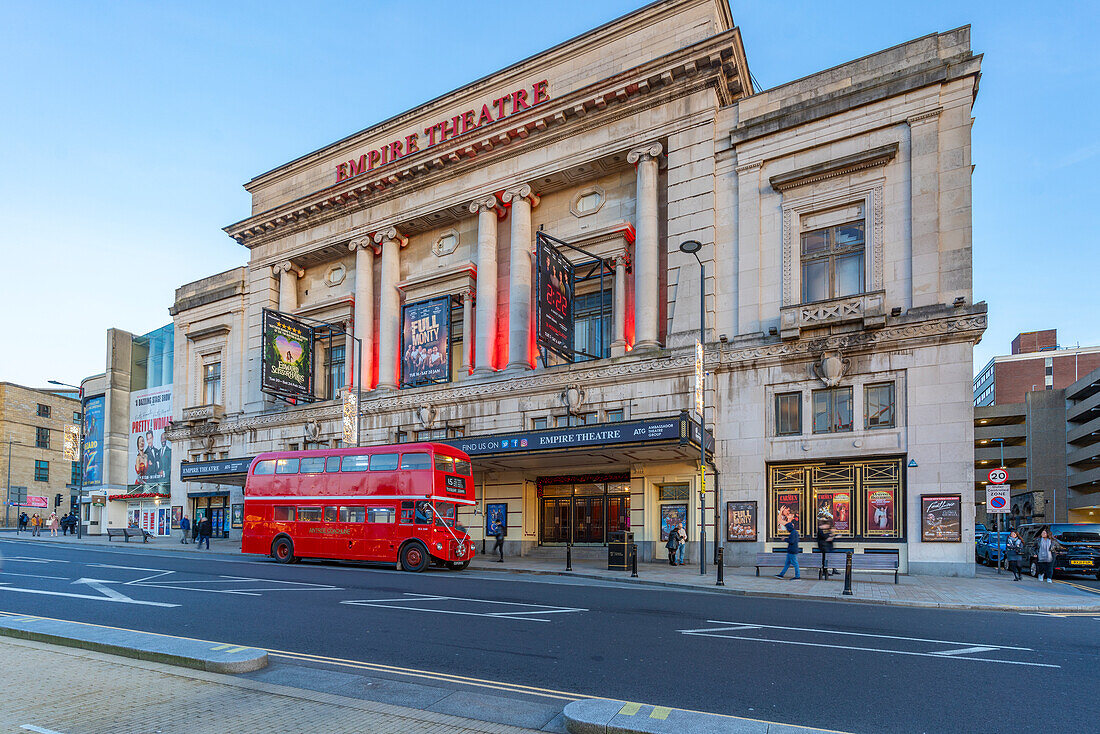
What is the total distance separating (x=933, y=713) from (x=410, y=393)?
96.5 ft

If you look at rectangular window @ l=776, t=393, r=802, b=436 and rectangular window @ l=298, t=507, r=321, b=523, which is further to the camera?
rectangular window @ l=776, t=393, r=802, b=436

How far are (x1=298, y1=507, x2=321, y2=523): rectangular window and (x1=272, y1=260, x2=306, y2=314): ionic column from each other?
1885cm

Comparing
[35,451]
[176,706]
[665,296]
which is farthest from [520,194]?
[35,451]

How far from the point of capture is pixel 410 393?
3422 cm

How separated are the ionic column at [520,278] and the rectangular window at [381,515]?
32.1ft

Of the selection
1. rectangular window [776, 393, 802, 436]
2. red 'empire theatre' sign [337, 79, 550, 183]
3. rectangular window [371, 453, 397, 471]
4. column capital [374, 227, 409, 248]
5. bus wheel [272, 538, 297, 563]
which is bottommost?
bus wheel [272, 538, 297, 563]

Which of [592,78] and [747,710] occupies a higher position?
[592,78]

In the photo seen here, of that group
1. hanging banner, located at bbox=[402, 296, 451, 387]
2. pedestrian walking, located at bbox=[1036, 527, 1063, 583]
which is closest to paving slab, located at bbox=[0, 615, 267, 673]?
hanging banner, located at bbox=[402, 296, 451, 387]

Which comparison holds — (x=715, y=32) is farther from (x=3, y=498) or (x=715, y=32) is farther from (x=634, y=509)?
(x=3, y=498)

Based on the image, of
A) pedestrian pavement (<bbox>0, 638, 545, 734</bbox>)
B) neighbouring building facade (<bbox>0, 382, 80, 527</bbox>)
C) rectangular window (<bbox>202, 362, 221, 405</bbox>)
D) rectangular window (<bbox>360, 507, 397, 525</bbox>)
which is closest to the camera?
pedestrian pavement (<bbox>0, 638, 545, 734</bbox>)

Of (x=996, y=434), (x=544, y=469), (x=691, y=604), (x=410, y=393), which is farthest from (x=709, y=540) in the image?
(x=996, y=434)

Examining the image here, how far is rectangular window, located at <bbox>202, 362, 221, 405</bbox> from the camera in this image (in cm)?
4544

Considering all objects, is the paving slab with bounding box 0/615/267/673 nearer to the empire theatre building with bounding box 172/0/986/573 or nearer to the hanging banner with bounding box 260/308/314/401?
the empire theatre building with bounding box 172/0/986/573

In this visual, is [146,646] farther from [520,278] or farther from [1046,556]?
[1046,556]
